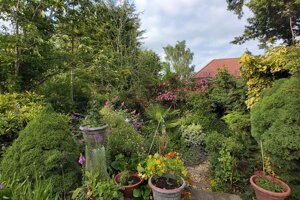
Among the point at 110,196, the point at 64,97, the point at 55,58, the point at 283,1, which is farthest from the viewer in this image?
the point at 283,1

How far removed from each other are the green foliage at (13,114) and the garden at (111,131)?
0.01 meters

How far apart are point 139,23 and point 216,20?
4163mm

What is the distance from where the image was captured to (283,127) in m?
2.35

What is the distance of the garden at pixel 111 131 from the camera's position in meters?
2.20

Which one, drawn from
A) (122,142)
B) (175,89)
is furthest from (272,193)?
(175,89)

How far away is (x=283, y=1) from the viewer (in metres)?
6.93

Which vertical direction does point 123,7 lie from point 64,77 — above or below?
above

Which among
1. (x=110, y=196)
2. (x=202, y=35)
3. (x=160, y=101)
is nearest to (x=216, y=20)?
(x=202, y=35)

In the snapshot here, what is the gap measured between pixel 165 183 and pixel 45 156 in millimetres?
1586

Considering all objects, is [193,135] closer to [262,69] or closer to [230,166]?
[230,166]

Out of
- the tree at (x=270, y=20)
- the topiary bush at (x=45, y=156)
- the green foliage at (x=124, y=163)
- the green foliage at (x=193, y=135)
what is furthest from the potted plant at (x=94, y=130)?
the tree at (x=270, y=20)

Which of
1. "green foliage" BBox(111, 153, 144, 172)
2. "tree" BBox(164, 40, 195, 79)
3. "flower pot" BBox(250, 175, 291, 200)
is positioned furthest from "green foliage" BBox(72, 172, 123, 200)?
"tree" BBox(164, 40, 195, 79)

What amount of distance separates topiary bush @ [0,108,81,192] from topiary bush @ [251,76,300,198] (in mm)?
2695

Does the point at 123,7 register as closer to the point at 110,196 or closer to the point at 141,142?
the point at 141,142
